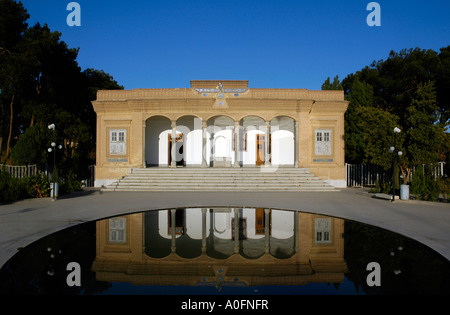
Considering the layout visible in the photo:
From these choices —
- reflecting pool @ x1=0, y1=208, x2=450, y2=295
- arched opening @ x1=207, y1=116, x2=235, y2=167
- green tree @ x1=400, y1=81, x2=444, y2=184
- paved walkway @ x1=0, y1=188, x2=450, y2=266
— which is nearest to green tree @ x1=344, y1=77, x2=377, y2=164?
green tree @ x1=400, y1=81, x2=444, y2=184

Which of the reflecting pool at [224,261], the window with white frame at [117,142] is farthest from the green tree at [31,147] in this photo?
the reflecting pool at [224,261]

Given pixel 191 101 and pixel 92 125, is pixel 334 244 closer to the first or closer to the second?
pixel 191 101

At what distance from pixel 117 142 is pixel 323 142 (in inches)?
554

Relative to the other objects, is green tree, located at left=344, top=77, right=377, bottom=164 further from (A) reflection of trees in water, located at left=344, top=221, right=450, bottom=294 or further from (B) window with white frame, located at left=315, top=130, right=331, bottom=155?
(A) reflection of trees in water, located at left=344, top=221, right=450, bottom=294

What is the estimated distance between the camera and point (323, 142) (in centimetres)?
1984

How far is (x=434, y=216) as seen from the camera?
904 cm

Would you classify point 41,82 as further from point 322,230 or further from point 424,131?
point 424,131

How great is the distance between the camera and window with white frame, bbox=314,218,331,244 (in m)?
6.39

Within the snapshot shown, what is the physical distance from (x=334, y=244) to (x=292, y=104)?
1448 cm

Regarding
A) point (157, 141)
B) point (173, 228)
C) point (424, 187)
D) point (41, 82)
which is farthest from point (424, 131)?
point (41, 82)

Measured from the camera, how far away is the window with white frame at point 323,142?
19766 millimetres

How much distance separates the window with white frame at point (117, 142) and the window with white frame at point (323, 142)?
13.1 meters

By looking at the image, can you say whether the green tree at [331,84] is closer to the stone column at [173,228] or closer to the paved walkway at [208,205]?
the paved walkway at [208,205]
